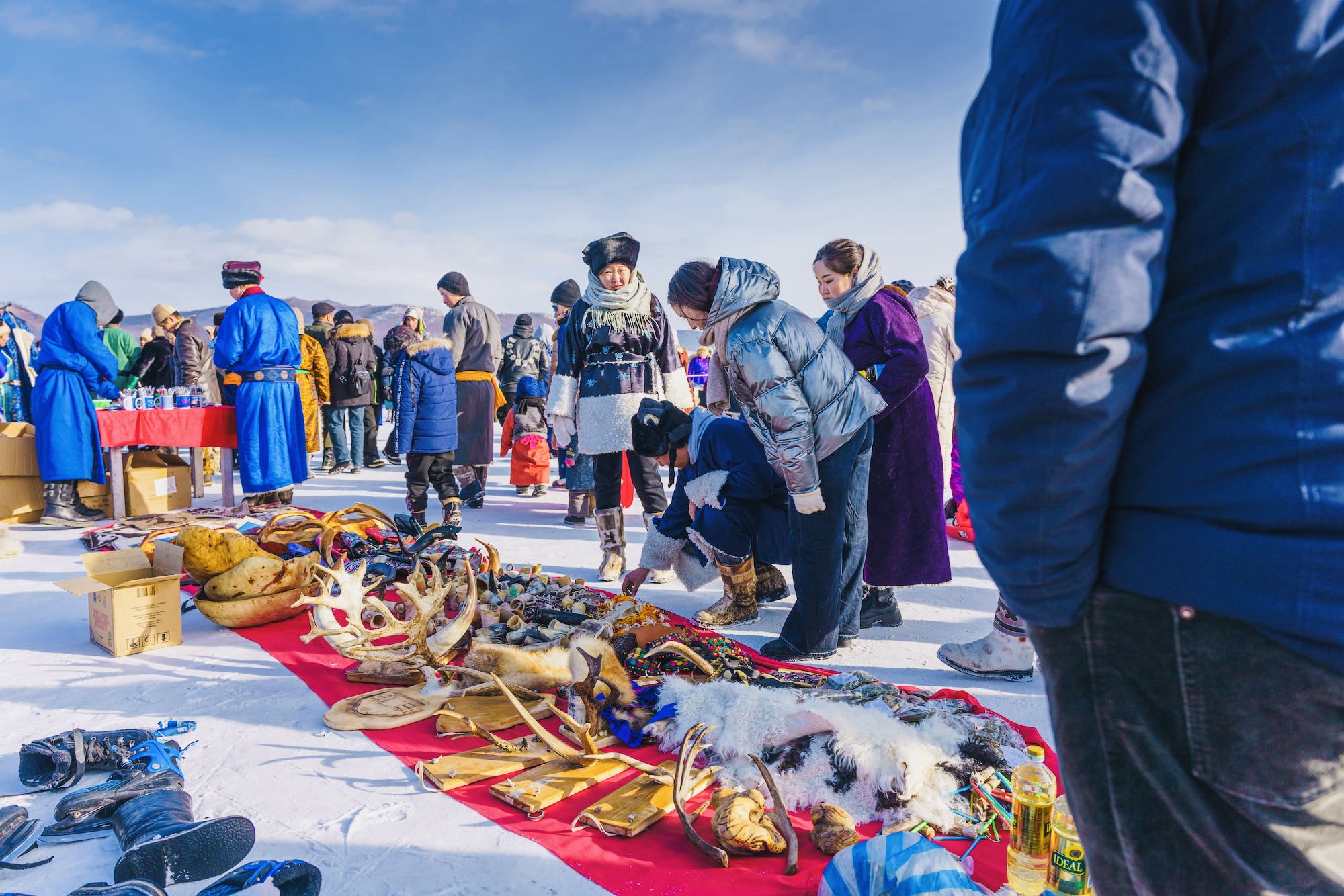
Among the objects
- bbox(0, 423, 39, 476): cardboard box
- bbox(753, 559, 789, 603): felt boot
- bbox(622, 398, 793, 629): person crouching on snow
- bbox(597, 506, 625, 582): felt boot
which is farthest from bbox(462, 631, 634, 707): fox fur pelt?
bbox(0, 423, 39, 476): cardboard box

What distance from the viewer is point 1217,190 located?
0.79m

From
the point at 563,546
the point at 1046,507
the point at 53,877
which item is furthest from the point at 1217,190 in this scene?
the point at 563,546

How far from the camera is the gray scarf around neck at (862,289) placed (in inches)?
144

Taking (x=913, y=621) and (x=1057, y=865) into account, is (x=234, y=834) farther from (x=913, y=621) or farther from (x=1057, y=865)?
(x=913, y=621)

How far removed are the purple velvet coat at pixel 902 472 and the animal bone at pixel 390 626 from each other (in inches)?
76.8

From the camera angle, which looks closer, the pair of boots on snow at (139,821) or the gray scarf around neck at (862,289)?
the pair of boots on snow at (139,821)

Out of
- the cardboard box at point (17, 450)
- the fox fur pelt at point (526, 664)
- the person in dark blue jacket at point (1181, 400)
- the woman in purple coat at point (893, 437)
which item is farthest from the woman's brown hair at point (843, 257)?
the cardboard box at point (17, 450)

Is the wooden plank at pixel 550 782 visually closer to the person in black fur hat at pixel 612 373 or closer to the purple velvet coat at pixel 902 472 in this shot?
the purple velvet coat at pixel 902 472

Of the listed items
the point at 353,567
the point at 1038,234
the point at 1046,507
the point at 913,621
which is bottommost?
the point at 913,621

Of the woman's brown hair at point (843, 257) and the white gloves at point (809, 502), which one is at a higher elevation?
the woman's brown hair at point (843, 257)

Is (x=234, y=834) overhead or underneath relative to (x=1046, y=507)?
underneath

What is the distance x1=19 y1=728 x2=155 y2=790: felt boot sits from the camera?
215 centimetres

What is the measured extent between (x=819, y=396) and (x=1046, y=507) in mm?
2234

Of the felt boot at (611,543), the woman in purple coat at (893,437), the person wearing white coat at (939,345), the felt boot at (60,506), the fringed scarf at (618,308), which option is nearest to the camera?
the woman in purple coat at (893,437)
